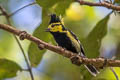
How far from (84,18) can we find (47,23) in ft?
5.24

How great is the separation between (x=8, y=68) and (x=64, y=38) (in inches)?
18.9

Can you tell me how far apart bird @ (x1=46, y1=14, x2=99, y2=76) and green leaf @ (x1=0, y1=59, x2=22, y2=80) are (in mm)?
376

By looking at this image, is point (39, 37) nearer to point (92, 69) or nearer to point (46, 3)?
point (46, 3)

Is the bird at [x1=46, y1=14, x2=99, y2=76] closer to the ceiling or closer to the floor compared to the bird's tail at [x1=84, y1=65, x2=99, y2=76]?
closer to the ceiling

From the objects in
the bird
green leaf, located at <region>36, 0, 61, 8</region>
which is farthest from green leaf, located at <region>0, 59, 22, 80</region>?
green leaf, located at <region>36, 0, 61, 8</region>

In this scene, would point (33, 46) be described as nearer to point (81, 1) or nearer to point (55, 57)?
point (81, 1)

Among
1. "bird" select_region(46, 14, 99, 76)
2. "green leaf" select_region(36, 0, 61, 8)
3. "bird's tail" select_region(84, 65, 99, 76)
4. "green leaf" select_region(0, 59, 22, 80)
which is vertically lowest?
"bird's tail" select_region(84, 65, 99, 76)

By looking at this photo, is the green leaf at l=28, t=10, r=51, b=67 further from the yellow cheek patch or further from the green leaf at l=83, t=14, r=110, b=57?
the green leaf at l=83, t=14, r=110, b=57

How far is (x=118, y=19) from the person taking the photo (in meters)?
4.23

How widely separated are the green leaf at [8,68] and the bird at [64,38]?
38 cm

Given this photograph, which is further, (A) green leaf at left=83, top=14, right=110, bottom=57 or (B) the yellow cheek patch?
(A) green leaf at left=83, top=14, right=110, bottom=57

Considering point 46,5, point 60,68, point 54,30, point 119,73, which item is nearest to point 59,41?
point 54,30

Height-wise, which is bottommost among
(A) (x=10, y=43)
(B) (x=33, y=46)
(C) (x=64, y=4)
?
(A) (x=10, y=43)

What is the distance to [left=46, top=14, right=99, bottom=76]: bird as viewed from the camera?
2482mm
